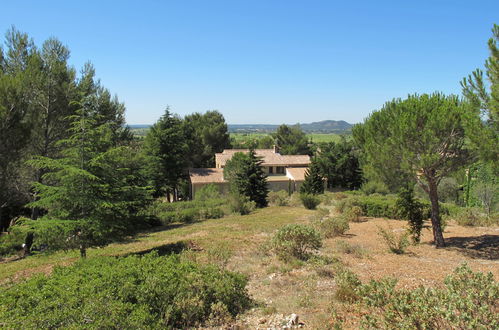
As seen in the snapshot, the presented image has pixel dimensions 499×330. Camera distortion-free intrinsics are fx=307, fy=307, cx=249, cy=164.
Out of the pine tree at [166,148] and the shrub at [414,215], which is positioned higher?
the pine tree at [166,148]

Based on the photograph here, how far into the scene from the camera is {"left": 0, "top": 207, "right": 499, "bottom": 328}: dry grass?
594 cm

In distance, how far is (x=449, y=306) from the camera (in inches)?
138

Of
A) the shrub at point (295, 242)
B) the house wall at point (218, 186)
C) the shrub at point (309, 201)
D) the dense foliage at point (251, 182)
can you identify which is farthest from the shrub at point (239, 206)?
the shrub at point (295, 242)

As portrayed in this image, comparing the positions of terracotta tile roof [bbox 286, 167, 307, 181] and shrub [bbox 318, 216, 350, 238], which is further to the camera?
terracotta tile roof [bbox 286, 167, 307, 181]

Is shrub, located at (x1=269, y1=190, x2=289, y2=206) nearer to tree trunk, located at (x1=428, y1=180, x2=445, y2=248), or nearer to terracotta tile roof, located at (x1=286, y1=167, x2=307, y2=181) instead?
terracotta tile roof, located at (x1=286, y1=167, x2=307, y2=181)

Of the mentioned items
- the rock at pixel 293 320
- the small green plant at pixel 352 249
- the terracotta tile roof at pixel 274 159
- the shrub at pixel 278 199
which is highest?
the terracotta tile roof at pixel 274 159

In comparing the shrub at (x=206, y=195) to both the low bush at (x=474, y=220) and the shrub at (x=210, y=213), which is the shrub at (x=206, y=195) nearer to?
the shrub at (x=210, y=213)

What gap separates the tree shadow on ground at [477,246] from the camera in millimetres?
10000

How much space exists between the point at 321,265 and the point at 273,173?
32.8m

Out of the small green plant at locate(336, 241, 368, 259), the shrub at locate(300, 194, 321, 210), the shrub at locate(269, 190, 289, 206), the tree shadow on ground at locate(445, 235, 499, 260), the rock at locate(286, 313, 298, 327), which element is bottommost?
the shrub at locate(269, 190, 289, 206)

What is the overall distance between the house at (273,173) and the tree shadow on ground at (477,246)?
21.5 meters

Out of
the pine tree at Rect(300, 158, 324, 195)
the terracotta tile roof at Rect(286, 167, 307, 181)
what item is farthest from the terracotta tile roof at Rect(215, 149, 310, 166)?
the pine tree at Rect(300, 158, 324, 195)

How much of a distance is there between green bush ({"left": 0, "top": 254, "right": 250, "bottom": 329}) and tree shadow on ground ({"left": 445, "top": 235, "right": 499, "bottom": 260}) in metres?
8.39

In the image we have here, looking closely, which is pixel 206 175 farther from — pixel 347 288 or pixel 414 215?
pixel 347 288
